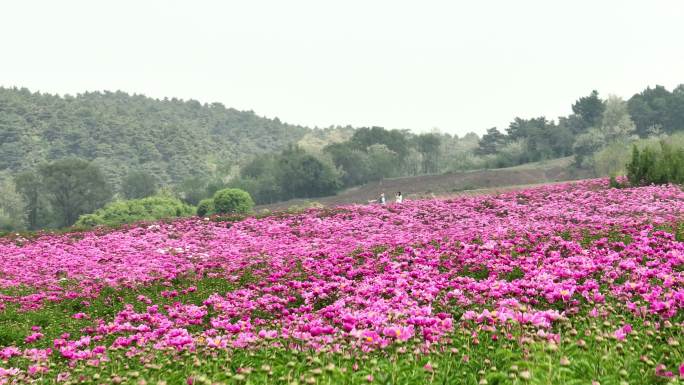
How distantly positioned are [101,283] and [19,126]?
113m

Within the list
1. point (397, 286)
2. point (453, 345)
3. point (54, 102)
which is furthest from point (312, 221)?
point (54, 102)

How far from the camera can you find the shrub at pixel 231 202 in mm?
38156

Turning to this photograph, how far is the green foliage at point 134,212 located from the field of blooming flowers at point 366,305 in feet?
79.6

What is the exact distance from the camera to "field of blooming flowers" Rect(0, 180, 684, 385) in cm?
463

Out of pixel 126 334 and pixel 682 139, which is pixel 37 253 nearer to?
pixel 126 334

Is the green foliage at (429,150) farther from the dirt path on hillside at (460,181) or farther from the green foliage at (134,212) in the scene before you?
the green foliage at (134,212)

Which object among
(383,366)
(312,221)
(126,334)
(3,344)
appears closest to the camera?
(383,366)

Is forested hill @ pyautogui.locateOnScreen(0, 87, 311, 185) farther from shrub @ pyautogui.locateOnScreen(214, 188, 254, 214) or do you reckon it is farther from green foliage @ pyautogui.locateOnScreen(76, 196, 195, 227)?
shrub @ pyautogui.locateOnScreen(214, 188, 254, 214)

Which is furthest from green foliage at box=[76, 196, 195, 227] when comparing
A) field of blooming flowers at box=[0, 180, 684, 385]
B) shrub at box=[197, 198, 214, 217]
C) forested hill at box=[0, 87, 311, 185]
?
forested hill at box=[0, 87, 311, 185]

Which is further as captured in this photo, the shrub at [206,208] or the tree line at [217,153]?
the tree line at [217,153]

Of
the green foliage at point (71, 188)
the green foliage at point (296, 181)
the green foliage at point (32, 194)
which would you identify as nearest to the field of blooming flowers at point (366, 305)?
the green foliage at point (71, 188)

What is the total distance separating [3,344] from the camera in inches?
324

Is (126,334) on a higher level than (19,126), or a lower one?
→ lower

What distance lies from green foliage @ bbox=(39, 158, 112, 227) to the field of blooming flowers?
43.9m
